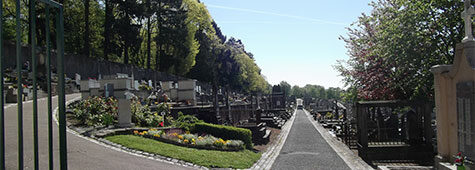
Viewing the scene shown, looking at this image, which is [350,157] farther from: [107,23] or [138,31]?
[138,31]

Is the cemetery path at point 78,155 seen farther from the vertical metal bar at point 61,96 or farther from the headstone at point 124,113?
the vertical metal bar at point 61,96

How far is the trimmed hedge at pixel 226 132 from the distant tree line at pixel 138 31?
49.3 feet

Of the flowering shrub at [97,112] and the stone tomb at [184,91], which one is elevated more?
the stone tomb at [184,91]

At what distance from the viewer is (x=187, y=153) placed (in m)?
10.6

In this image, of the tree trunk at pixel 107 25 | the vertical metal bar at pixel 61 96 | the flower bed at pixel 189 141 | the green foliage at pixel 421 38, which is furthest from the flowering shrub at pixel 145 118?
the tree trunk at pixel 107 25

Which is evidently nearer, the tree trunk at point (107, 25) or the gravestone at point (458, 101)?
the gravestone at point (458, 101)

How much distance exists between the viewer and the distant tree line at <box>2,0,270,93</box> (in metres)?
31.4

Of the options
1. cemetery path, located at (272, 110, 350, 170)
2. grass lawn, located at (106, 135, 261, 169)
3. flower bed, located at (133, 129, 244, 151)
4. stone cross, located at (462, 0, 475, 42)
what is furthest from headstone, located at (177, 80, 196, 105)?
stone cross, located at (462, 0, 475, 42)

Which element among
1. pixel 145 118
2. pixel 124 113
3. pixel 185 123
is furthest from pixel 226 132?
pixel 124 113

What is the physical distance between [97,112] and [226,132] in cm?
486

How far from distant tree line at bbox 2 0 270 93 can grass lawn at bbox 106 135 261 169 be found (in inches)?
646

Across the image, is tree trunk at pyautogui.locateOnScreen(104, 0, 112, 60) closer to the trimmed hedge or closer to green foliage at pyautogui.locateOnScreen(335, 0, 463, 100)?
the trimmed hedge

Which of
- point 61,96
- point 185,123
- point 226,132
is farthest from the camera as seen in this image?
point 185,123

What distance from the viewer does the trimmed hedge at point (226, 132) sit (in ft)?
47.5
